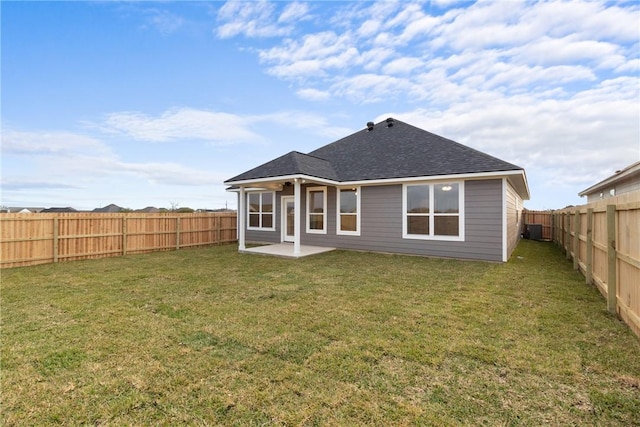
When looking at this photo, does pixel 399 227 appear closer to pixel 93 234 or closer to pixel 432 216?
pixel 432 216

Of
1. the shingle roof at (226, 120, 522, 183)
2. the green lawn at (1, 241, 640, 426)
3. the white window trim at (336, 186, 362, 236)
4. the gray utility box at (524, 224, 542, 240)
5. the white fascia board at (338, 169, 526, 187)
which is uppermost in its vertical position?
the shingle roof at (226, 120, 522, 183)

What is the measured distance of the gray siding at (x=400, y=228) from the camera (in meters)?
8.59

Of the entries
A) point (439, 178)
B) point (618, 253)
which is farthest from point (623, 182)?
point (618, 253)

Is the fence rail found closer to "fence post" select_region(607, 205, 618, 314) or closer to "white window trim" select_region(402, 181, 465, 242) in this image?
"fence post" select_region(607, 205, 618, 314)

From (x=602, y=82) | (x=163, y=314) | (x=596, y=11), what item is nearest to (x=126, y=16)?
(x=163, y=314)

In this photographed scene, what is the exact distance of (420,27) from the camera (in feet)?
30.9

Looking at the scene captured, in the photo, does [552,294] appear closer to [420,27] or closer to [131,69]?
[420,27]

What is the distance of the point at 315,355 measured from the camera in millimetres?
3033

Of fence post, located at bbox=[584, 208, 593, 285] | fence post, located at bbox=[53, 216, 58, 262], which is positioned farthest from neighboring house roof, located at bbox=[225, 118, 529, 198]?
fence post, located at bbox=[53, 216, 58, 262]

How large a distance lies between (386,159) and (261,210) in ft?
20.8

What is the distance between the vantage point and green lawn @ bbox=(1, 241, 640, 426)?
7.15ft

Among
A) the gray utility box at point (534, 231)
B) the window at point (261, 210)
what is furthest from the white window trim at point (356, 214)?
the gray utility box at point (534, 231)

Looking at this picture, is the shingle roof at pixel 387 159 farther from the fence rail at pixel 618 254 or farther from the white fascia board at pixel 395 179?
the fence rail at pixel 618 254

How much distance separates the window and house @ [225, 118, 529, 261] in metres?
0.08
